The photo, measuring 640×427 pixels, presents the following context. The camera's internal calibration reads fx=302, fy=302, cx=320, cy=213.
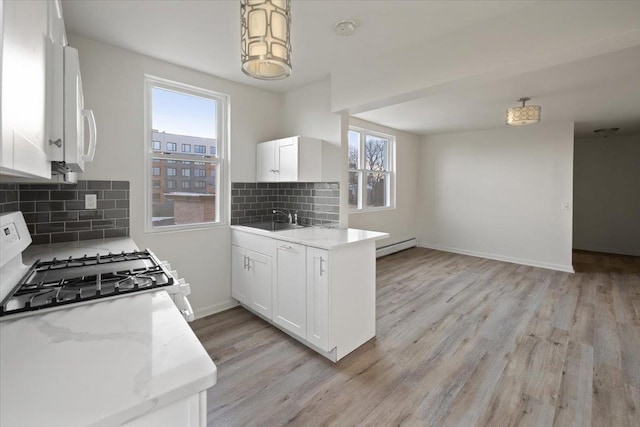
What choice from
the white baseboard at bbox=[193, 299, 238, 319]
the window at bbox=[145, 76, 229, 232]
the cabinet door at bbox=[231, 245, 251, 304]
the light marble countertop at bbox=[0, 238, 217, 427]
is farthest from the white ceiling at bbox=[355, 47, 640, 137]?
the white baseboard at bbox=[193, 299, 238, 319]

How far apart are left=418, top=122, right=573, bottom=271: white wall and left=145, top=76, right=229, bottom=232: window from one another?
15.3 feet

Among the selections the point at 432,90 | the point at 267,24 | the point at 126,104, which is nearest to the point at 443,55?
the point at 432,90

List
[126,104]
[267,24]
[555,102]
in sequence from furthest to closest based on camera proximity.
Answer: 1. [555,102]
2. [126,104]
3. [267,24]

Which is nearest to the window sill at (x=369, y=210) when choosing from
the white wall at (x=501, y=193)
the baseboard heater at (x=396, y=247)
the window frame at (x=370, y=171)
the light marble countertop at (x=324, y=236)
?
the window frame at (x=370, y=171)

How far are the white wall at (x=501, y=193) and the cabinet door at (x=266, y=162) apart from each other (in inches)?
169

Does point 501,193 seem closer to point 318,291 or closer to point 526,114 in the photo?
point 526,114

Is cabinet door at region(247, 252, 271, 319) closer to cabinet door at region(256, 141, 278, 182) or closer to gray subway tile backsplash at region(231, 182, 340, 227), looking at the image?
gray subway tile backsplash at region(231, 182, 340, 227)

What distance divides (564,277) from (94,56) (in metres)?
6.20

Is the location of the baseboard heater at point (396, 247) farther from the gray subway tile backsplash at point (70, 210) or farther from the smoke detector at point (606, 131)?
the gray subway tile backsplash at point (70, 210)

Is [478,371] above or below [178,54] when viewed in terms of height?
below

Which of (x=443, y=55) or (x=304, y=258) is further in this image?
(x=304, y=258)

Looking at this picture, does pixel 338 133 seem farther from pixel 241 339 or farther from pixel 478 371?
pixel 478 371

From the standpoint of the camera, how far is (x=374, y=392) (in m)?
1.98

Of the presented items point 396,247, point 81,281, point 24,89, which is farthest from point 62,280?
point 396,247
